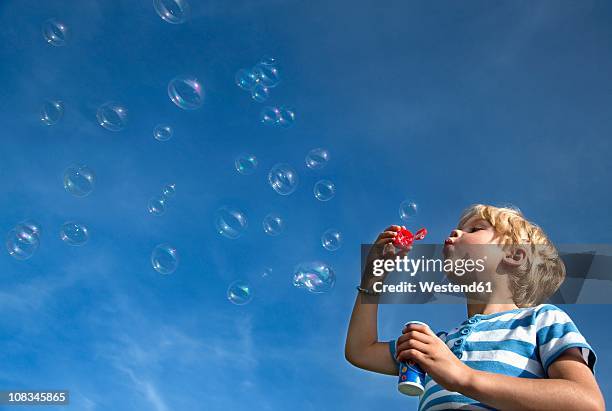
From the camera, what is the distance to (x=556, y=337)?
8.16 feet

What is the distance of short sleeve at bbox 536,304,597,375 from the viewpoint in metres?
2.40

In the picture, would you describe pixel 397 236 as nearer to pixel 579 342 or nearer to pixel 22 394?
pixel 579 342

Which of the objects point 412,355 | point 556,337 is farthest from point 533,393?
point 412,355

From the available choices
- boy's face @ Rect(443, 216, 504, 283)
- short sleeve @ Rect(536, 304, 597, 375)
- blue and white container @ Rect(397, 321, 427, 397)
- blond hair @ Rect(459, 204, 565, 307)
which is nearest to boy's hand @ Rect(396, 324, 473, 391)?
blue and white container @ Rect(397, 321, 427, 397)

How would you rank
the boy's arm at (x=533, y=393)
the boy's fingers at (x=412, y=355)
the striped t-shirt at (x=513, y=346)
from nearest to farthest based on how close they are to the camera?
the boy's arm at (x=533, y=393)
the boy's fingers at (x=412, y=355)
the striped t-shirt at (x=513, y=346)

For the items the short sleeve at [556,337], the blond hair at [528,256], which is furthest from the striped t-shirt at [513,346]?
the blond hair at [528,256]

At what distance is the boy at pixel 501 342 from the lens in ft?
7.30

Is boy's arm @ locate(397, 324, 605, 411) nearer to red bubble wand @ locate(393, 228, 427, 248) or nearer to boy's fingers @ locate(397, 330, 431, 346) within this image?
boy's fingers @ locate(397, 330, 431, 346)

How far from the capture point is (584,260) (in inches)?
212

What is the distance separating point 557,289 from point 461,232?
750 millimetres

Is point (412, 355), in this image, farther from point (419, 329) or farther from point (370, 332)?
point (370, 332)

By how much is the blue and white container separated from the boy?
0.09 m

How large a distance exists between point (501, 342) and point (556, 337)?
0.26m

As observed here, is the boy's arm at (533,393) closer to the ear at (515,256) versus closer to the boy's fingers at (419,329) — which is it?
the boy's fingers at (419,329)
